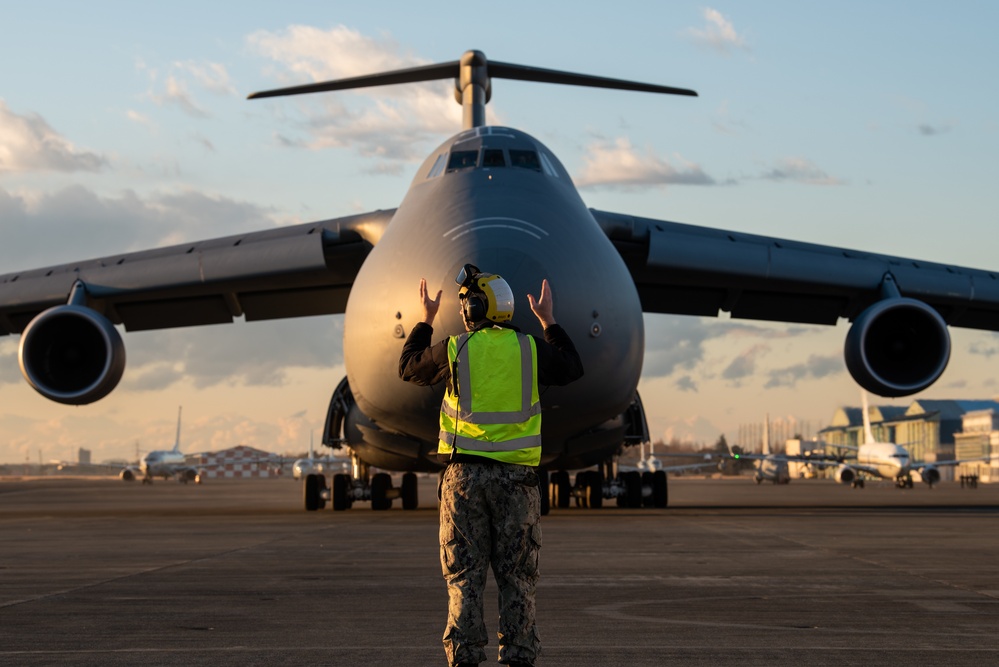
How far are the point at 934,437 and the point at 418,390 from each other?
110 meters

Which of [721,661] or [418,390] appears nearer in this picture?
[721,661]

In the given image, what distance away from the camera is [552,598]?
7.59 m

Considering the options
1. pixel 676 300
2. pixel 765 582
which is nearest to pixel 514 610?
pixel 765 582

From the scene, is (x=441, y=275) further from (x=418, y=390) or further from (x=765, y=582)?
(x=765, y=582)

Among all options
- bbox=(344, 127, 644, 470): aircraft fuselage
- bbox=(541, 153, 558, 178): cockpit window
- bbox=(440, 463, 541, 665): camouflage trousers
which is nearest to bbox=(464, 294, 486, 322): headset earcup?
bbox=(440, 463, 541, 665): camouflage trousers

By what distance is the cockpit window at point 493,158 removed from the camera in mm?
13828

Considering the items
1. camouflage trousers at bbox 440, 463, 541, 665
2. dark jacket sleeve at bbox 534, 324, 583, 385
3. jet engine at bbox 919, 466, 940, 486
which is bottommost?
camouflage trousers at bbox 440, 463, 541, 665

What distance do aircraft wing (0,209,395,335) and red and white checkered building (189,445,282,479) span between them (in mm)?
84609

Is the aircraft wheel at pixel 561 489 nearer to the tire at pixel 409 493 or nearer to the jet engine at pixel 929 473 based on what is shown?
the tire at pixel 409 493

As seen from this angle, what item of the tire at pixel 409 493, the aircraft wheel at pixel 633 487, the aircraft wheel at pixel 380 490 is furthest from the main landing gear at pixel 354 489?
the aircraft wheel at pixel 633 487

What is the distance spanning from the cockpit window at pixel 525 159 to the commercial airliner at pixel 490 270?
0.8 inches

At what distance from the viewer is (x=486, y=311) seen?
16.8ft

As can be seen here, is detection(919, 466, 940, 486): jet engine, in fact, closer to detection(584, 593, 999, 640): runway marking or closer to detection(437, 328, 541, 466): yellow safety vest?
detection(584, 593, 999, 640): runway marking

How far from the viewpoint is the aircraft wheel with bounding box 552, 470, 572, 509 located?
20.7 meters
